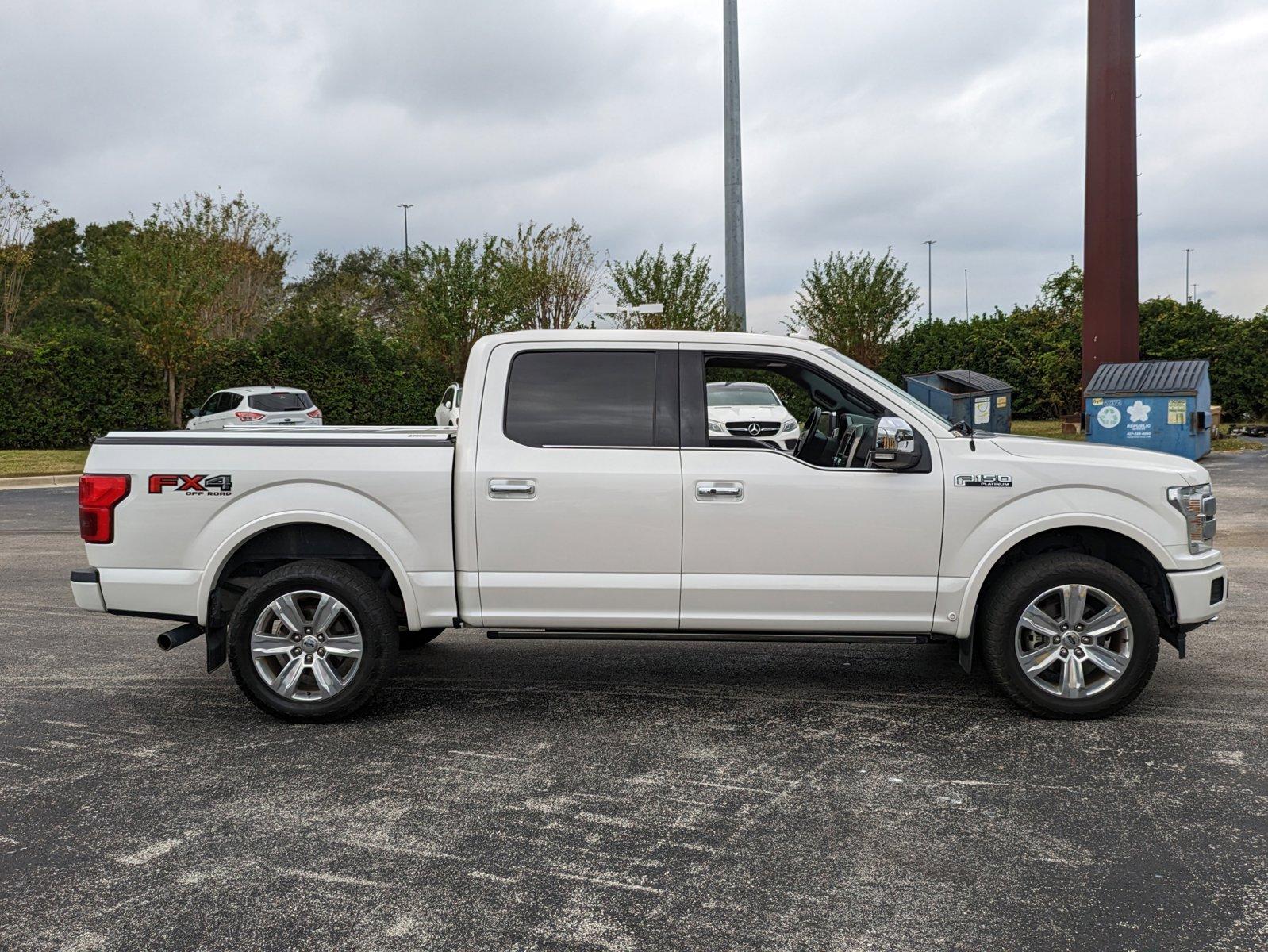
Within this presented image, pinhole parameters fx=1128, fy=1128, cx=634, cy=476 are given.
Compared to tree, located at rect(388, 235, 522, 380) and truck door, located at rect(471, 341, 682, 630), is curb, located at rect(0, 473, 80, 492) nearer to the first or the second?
tree, located at rect(388, 235, 522, 380)

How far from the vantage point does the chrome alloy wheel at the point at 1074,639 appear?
17.6 feet

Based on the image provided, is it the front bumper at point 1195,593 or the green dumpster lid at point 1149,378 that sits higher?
the green dumpster lid at point 1149,378

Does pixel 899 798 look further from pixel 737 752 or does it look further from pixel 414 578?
pixel 414 578

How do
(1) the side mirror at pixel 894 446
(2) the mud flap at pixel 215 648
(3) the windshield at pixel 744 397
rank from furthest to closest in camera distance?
(3) the windshield at pixel 744 397, (2) the mud flap at pixel 215 648, (1) the side mirror at pixel 894 446

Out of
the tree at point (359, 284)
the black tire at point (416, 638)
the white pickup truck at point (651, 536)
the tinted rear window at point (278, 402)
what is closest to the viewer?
the white pickup truck at point (651, 536)

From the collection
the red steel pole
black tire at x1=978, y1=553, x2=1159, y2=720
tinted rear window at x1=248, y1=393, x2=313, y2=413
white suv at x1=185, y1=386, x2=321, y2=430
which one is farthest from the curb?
the red steel pole

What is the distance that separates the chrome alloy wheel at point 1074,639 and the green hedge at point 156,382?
23.6m

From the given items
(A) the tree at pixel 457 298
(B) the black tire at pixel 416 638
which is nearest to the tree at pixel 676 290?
(A) the tree at pixel 457 298

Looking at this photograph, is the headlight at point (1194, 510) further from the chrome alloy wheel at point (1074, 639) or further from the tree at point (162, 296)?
the tree at point (162, 296)

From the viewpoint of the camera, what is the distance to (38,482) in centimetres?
1994

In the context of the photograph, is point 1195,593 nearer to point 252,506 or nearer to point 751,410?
point 252,506

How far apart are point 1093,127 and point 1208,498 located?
1908 centimetres

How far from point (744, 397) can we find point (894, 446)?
518 inches

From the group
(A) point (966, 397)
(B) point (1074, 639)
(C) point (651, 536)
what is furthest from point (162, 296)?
(B) point (1074, 639)
